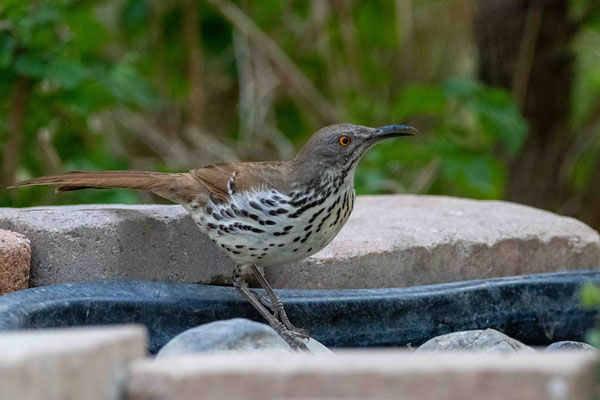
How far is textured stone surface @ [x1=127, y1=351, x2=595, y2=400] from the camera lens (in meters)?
1.46

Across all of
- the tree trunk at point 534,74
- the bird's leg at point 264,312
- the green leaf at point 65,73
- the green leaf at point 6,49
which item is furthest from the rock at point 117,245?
the tree trunk at point 534,74

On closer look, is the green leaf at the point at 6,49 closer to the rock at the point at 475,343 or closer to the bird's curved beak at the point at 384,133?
the bird's curved beak at the point at 384,133

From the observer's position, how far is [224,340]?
7.04 ft

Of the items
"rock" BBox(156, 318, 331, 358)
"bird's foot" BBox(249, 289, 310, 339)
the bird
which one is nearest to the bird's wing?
the bird

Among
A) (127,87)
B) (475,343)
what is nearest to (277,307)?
(475,343)

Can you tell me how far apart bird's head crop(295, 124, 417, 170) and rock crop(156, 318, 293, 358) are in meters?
1.13

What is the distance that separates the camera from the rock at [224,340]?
6.98 feet

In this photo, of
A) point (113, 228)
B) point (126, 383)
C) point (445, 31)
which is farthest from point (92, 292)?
point (445, 31)

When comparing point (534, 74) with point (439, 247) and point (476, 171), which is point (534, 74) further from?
point (439, 247)

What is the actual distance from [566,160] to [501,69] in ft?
3.03

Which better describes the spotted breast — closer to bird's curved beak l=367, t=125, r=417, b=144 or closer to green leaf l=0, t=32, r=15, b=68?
bird's curved beak l=367, t=125, r=417, b=144

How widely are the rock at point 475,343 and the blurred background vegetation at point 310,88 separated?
2309 mm

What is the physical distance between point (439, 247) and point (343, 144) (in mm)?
860

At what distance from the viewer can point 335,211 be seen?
3.12 metres
